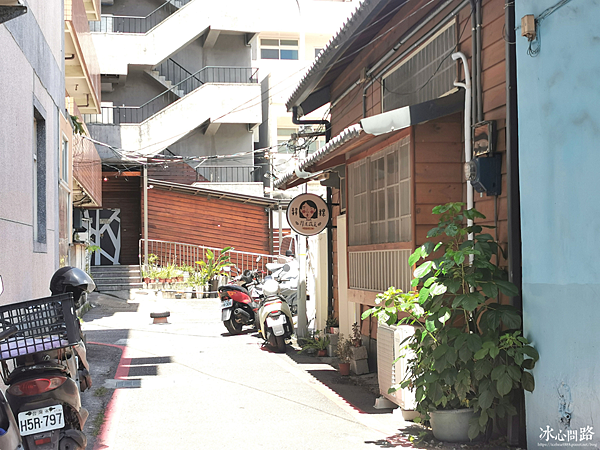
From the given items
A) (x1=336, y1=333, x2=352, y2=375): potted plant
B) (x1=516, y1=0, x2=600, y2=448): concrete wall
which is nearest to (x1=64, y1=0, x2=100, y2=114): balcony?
(x1=336, y1=333, x2=352, y2=375): potted plant

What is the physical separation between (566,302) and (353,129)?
2.98m

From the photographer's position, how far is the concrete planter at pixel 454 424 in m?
5.93

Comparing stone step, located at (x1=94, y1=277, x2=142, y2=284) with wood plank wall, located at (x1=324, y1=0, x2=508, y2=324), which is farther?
stone step, located at (x1=94, y1=277, x2=142, y2=284)

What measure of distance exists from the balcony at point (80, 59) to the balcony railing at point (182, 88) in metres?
9.34

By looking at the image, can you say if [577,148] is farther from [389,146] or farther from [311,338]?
[311,338]

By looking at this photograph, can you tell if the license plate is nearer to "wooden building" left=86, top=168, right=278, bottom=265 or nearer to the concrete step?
the concrete step

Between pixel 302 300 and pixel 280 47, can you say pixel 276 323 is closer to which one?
pixel 302 300

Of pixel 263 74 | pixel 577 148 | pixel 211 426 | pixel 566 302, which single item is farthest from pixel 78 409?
pixel 263 74

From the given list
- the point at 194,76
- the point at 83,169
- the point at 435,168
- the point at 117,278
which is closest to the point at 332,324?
the point at 435,168

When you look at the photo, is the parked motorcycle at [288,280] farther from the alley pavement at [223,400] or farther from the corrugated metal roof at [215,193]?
the corrugated metal roof at [215,193]

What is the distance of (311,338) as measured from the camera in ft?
42.6

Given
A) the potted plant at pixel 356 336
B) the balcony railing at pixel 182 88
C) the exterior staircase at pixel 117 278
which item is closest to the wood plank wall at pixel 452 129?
the potted plant at pixel 356 336

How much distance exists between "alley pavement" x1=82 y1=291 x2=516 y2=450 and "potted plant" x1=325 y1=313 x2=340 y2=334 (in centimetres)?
66

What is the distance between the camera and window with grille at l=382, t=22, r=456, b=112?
7371mm
